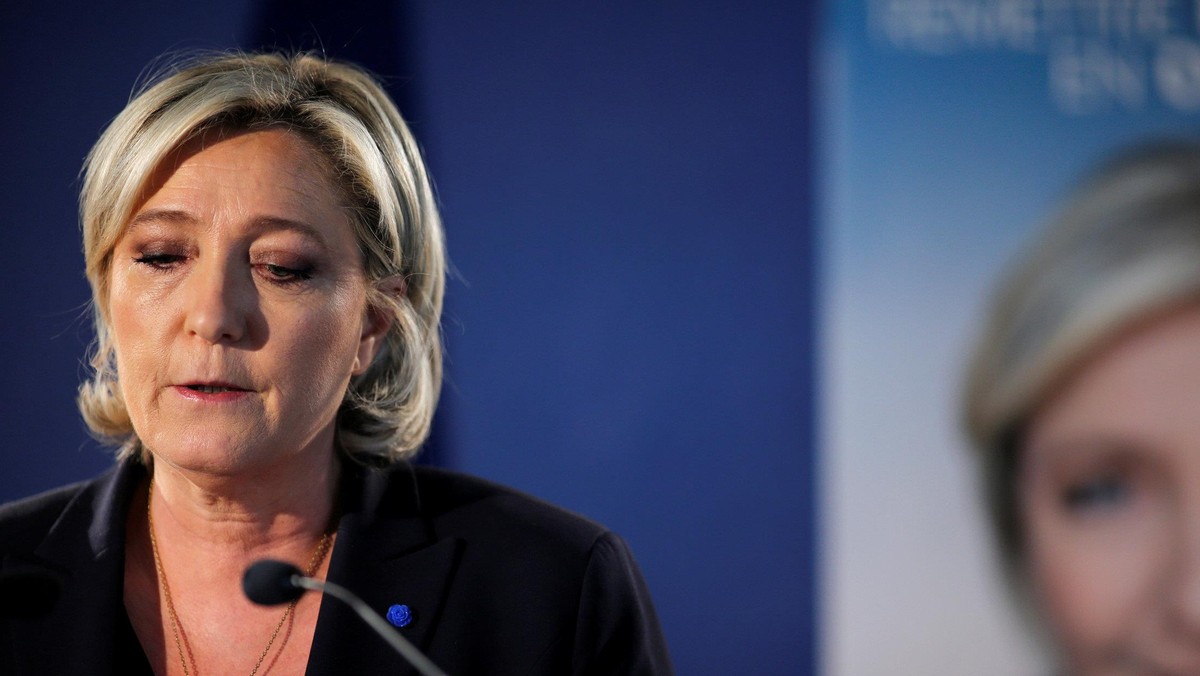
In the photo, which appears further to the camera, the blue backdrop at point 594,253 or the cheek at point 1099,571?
the blue backdrop at point 594,253

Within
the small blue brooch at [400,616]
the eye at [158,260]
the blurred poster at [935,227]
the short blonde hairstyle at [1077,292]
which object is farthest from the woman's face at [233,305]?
the short blonde hairstyle at [1077,292]

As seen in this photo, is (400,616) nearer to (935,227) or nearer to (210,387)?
(210,387)

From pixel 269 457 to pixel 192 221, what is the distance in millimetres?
337

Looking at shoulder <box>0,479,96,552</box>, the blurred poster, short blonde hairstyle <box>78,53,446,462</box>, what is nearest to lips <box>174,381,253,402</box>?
short blonde hairstyle <box>78,53,446,462</box>

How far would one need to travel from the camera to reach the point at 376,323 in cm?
182

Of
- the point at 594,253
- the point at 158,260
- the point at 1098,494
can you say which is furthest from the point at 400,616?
the point at 1098,494

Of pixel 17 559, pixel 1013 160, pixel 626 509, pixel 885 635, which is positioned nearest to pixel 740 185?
pixel 1013 160

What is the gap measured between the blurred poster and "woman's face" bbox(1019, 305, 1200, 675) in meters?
0.22

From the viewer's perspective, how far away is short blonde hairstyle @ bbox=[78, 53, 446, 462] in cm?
166

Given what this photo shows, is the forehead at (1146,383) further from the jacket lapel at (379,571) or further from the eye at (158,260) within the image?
the eye at (158,260)

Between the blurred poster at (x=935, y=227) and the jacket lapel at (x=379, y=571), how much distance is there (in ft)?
2.53

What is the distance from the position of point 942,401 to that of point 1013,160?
432 millimetres

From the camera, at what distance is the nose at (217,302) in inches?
59.7

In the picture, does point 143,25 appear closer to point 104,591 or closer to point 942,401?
point 104,591
